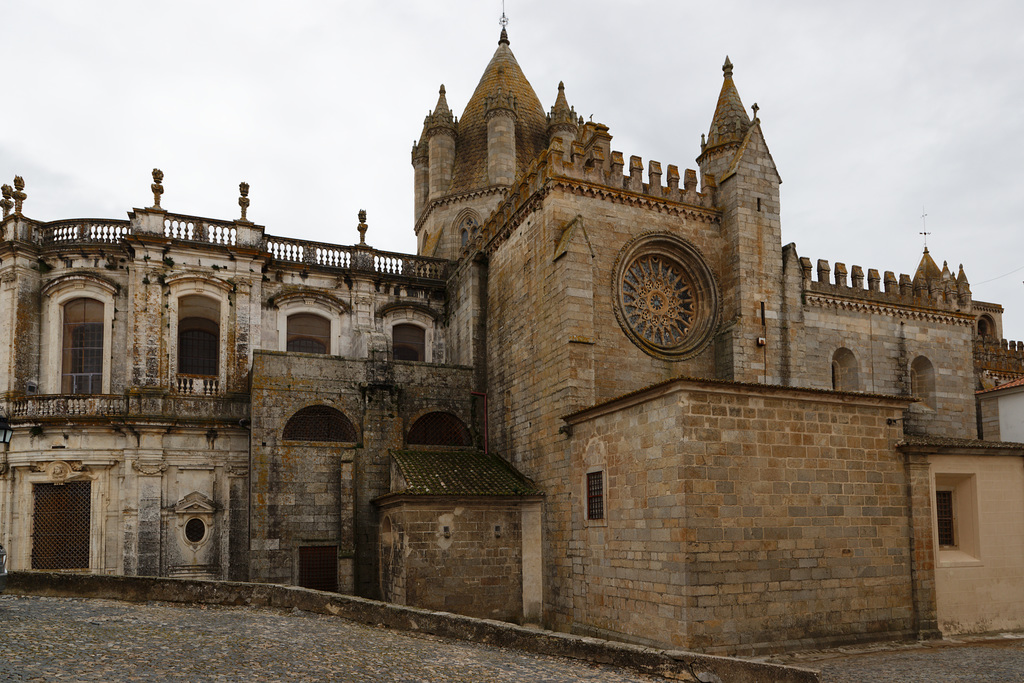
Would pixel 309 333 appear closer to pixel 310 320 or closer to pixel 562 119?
pixel 310 320

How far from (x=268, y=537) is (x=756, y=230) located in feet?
50.0

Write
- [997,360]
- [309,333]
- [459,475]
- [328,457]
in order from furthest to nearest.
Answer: [997,360], [309,333], [328,457], [459,475]

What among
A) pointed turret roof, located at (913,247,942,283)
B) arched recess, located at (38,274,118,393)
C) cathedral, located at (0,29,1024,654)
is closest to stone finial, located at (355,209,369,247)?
cathedral, located at (0,29,1024,654)

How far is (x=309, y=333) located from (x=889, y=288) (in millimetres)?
18290

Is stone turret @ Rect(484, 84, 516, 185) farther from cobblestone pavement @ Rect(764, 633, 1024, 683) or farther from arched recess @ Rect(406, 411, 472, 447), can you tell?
cobblestone pavement @ Rect(764, 633, 1024, 683)

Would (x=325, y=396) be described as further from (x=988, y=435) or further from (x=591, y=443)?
(x=988, y=435)

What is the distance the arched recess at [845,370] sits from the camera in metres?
24.2

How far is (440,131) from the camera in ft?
107

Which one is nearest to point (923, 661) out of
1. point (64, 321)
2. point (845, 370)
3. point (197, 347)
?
point (845, 370)

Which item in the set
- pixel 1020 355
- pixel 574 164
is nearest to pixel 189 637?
pixel 574 164

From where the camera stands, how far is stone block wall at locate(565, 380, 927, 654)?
47.7 feet

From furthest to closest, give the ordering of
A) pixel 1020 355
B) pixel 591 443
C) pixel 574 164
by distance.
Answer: pixel 1020 355, pixel 574 164, pixel 591 443

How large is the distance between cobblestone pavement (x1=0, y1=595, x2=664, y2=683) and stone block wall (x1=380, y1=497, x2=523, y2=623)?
14.3 ft

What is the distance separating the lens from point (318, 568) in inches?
838
